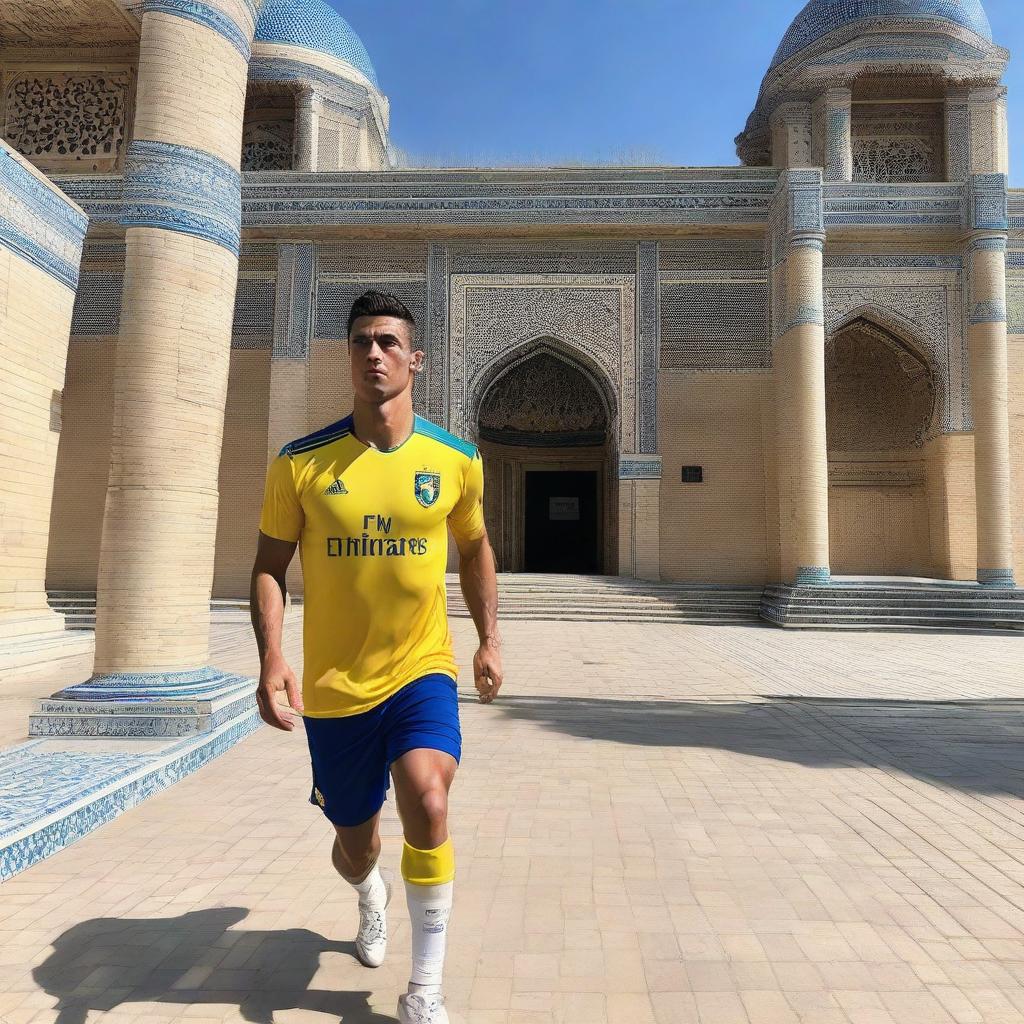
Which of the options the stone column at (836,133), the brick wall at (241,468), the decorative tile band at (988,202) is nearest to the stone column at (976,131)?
the stone column at (836,133)

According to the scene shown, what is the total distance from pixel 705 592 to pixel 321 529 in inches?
424

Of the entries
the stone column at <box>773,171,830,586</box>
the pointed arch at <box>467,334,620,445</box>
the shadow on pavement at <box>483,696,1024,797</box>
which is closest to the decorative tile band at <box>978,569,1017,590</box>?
the stone column at <box>773,171,830,586</box>

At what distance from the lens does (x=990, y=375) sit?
11.5 metres

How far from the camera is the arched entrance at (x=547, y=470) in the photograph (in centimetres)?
1543

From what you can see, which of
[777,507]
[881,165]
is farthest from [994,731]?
[881,165]

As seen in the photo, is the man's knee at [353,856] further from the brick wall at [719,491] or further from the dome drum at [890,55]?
the dome drum at [890,55]

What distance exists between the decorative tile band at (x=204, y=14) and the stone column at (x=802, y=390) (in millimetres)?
9150

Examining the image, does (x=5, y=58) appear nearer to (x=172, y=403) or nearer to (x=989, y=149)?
(x=172, y=403)

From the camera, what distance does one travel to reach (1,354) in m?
6.59

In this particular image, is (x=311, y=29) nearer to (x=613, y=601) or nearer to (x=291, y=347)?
(x=291, y=347)

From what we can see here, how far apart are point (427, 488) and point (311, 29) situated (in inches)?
655

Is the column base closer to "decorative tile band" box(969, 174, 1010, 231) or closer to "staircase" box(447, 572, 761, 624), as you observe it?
"staircase" box(447, 572, 761, 624)

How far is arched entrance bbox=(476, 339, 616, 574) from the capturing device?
50.6ft

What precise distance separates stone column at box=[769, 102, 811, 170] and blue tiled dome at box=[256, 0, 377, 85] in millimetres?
8449
